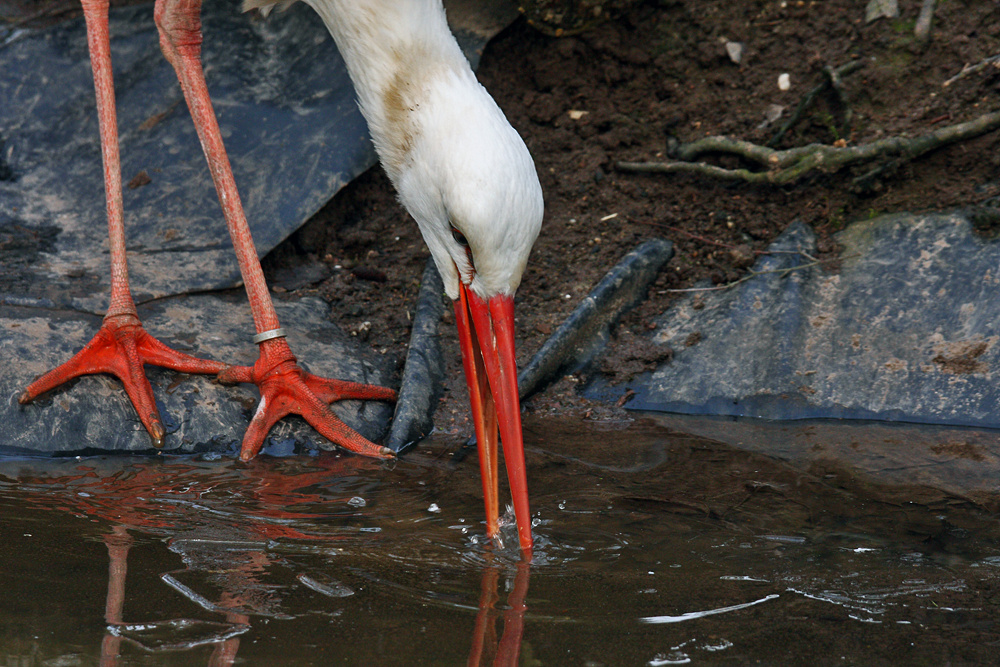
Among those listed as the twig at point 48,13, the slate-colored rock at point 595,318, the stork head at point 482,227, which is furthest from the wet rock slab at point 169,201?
the stork head at point 482,227

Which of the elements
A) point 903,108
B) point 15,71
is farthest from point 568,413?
point 15,71

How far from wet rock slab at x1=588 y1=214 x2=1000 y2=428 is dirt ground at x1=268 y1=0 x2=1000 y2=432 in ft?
0.38

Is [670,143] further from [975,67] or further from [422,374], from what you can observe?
[422,374]

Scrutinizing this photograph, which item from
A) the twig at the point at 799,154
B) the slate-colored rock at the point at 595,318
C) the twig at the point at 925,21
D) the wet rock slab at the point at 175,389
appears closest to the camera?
the wet rock slab at the point at 175,389

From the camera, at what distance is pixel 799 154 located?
396 centimetres

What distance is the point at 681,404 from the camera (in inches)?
139

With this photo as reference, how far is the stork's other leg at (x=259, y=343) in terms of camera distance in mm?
3225

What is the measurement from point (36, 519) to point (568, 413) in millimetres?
1907

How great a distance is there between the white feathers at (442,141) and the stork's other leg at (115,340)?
1.07m

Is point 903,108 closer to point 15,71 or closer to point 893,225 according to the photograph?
point 893,225

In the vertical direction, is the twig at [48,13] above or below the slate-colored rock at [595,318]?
above

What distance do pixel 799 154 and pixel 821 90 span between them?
1.64 ft

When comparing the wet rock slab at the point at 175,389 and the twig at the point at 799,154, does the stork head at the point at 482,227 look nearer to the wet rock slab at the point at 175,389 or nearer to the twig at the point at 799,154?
the wet rock slab at the point at 175,389

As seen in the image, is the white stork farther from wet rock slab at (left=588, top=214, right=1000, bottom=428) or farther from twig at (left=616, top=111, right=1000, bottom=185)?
twig at (left=616, top=111, right=1000, bottom=185)
